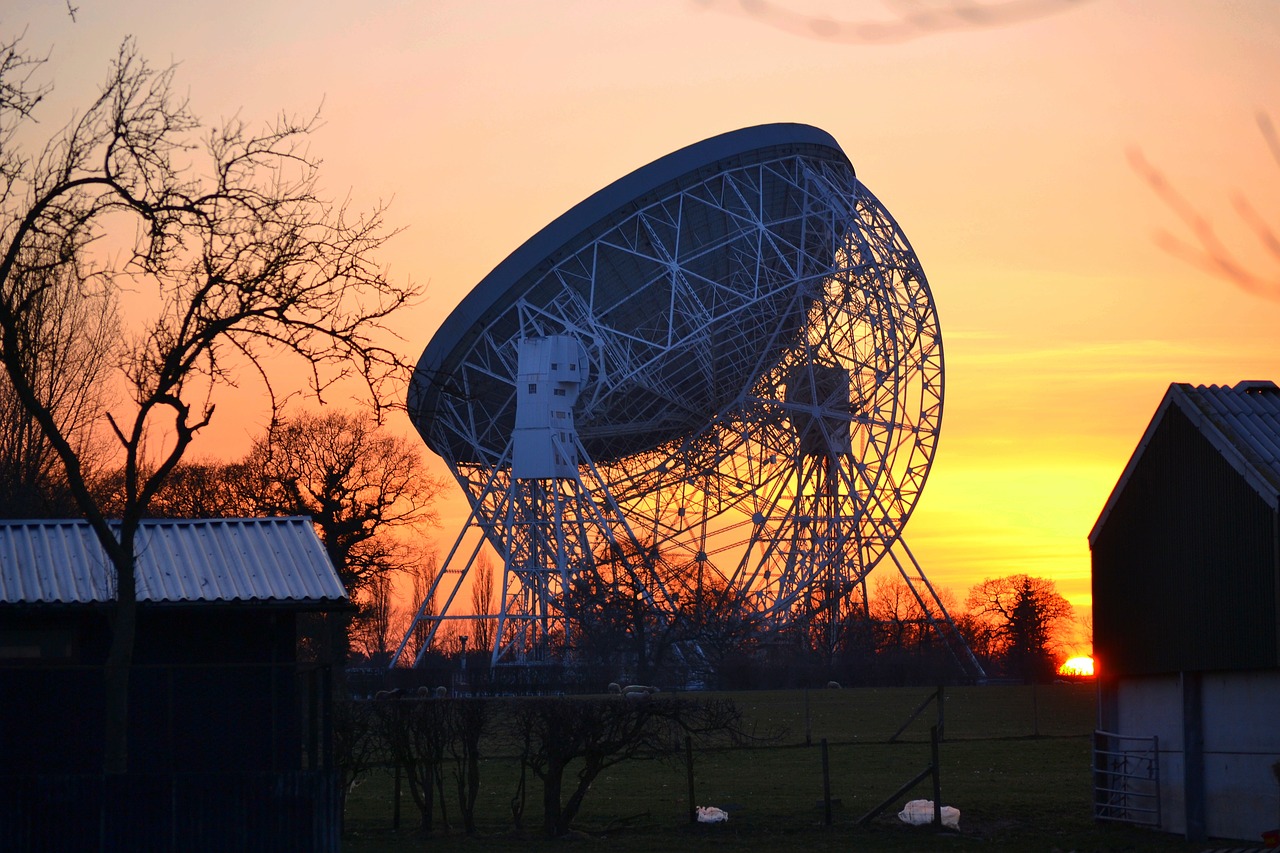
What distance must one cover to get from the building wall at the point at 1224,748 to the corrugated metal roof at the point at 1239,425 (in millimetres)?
2261

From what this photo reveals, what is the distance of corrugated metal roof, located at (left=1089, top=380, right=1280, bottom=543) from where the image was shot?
19.6 meters

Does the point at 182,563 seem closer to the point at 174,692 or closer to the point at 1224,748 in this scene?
the point at 174,692

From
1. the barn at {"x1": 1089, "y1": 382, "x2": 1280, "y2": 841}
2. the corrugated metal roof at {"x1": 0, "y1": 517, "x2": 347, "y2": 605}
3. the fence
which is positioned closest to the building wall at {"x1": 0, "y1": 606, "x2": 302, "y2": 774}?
the corrugated metal roof at {"x1": 0, "y1": 517, "x2": 347, "y2": 605}

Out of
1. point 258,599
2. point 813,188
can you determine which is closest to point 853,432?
point 813,188

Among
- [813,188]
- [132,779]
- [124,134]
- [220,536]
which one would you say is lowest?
[132,779]

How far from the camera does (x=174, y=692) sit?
17406 millimetres

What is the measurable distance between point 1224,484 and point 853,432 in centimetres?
3383

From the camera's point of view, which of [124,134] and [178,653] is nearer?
[124,134]

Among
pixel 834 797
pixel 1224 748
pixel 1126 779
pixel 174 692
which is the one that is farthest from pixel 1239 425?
pixel 174 692

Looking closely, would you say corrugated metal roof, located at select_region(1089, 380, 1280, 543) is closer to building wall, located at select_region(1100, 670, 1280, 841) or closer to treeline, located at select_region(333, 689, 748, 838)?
building wall, located at select_region(1100, 670, 1280, 841)

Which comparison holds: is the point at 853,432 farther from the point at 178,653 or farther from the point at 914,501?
the point at 178,653

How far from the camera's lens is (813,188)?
48.2 metres

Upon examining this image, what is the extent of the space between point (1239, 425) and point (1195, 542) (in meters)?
1.50

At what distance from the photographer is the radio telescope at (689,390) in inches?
1761
